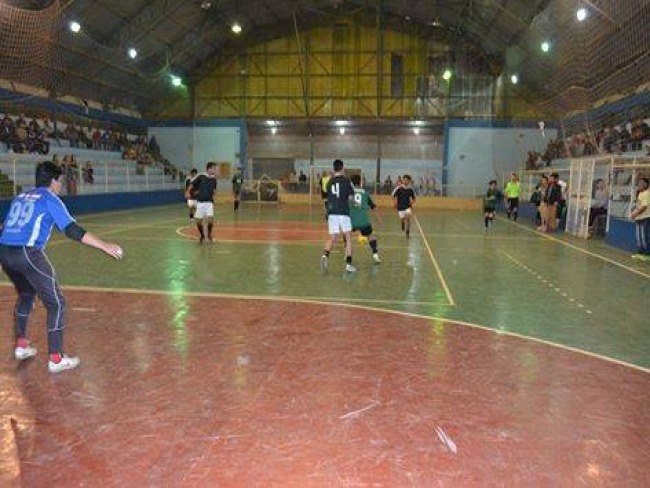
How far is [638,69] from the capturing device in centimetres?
2198

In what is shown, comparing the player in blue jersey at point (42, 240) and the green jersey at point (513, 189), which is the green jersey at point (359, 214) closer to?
the player in blue jersey at point (42, 240)

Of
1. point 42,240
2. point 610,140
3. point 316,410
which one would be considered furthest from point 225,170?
point 316,410

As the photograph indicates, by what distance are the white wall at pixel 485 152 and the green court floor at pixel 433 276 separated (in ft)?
75.1

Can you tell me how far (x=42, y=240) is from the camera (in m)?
5.55

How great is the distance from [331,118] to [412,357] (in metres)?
36.0

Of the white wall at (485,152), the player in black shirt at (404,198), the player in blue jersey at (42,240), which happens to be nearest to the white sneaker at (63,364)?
the player in blue jersey at (42,240)

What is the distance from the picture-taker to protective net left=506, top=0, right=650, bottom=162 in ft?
64.0

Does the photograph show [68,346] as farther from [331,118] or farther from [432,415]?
[331,118]

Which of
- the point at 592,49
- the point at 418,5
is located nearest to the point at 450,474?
the point at 592,49

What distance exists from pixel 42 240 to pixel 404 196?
12.6 m

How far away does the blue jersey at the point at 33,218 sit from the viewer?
5.43 m

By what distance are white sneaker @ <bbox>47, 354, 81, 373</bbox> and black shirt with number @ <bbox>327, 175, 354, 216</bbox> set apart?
6412 millimetres

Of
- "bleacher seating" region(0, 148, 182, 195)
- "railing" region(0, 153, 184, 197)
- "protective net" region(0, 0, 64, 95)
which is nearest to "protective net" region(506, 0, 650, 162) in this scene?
"protective net" region(0, 0, 64, 95)

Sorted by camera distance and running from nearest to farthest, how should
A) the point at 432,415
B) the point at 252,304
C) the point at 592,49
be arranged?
1. the point at 432,415
2. the point at 252,304
3. the point at 592,49
